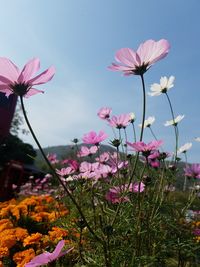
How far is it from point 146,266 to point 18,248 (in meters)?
1.43

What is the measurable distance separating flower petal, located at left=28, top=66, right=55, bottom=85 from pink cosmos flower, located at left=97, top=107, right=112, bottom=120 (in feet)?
3.53

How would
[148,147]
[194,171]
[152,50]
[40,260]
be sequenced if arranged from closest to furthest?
1. [40,260]
2. [152,50]
3. [148,147]
4. [194,171]

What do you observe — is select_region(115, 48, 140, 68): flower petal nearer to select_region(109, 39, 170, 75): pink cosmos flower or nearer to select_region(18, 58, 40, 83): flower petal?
select_region(109, 39, 170, 75): pink cosmos flower

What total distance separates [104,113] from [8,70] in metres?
1.10

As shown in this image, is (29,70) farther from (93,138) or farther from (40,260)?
(93,138)

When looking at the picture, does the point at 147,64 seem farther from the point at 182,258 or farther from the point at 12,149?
the point at 12,149

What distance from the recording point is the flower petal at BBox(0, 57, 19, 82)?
1.05 meters

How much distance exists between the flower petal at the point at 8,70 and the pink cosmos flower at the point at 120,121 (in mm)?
843

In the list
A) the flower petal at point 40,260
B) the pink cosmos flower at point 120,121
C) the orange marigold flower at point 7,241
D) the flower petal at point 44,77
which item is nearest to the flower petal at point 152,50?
the flower petal at point 44,77

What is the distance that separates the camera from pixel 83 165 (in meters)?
2.18

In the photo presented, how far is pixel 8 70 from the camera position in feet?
3.48

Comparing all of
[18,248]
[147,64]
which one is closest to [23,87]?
[147,64]

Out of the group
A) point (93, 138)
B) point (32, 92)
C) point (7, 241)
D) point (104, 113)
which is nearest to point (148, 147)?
point (32, 92)

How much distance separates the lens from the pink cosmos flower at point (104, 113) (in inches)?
83.5
